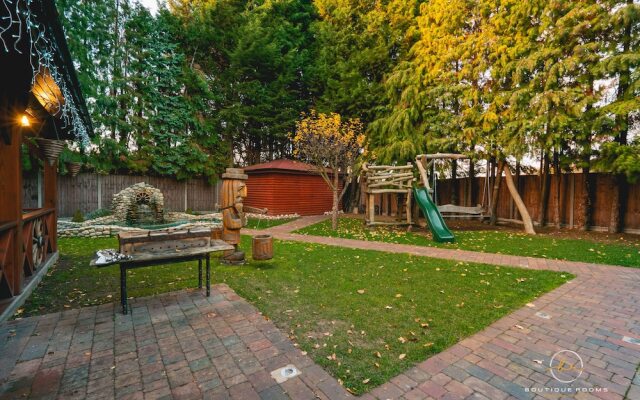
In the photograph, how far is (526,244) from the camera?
891 cm

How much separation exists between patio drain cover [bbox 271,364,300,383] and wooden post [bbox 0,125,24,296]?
Answer: 3.99 metres

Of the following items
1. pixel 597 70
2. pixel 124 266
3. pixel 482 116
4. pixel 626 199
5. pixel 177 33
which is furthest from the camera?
pixel 177 33

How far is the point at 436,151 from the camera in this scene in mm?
13227

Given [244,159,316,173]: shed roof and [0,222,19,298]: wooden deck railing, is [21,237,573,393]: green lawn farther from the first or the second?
[244,159,316,173]: shed roof

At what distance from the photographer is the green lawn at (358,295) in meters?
3.07

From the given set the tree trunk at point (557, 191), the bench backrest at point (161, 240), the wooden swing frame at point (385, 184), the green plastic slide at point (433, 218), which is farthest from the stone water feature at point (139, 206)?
the tree trunk at point (557, 191)

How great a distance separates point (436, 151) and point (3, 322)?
13466 millimetres

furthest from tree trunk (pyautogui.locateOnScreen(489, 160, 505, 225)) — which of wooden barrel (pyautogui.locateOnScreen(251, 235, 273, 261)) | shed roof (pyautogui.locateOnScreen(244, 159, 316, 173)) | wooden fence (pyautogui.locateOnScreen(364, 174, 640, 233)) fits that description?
wooden barrel (pyautogui.locateOnScreen(251, 235, 273, 261))

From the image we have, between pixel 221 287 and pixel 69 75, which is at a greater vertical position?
pixel 69 75

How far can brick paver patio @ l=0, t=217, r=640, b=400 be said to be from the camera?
2.46 m

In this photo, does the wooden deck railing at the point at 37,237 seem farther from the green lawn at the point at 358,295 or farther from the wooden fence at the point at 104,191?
the wooden fence at the point at 104,191

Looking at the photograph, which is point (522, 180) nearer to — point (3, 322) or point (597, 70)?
point (597, 70)

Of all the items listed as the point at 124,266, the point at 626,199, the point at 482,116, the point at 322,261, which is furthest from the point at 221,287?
the point at 626,199

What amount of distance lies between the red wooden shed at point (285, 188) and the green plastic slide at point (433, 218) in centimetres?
694
